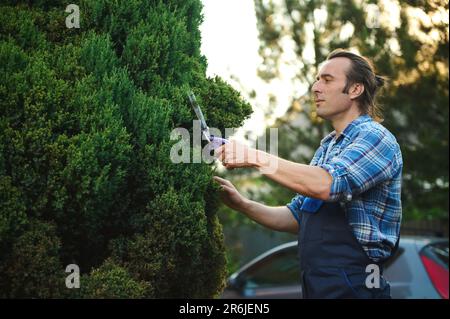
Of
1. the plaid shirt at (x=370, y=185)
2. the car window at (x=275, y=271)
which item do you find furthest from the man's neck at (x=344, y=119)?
the car window at (x=275, y=271)

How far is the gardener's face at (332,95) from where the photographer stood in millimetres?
3027

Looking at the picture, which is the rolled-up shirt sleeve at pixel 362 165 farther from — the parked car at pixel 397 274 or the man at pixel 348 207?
the parked car at pixel 397 274

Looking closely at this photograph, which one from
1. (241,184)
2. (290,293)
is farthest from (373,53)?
(241,184)

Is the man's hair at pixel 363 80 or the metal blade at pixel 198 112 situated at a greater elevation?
the man's hair at pixel 363 80

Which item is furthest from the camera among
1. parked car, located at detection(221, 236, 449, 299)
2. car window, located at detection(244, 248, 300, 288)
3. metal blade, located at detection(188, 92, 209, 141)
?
car window, located at detection(244, 248, 300, 288)

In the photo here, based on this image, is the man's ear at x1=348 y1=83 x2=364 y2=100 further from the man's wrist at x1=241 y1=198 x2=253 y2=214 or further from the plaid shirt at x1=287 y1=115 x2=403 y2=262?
the man's wrist at x1=241 y1=198 x2=253 y2=214

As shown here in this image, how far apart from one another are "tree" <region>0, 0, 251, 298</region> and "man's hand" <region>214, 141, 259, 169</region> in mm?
180

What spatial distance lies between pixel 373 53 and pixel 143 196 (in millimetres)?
4658

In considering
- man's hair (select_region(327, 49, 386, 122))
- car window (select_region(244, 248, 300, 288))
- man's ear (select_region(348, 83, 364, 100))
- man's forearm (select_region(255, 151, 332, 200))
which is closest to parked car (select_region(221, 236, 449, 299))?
car window (select_region(244, 248, 300, 288))

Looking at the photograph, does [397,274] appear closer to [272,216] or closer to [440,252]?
[440,252]

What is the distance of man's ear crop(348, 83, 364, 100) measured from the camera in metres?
3.05

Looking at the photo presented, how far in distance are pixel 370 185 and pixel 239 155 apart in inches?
23.6

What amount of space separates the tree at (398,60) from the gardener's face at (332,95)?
11.4 feet
